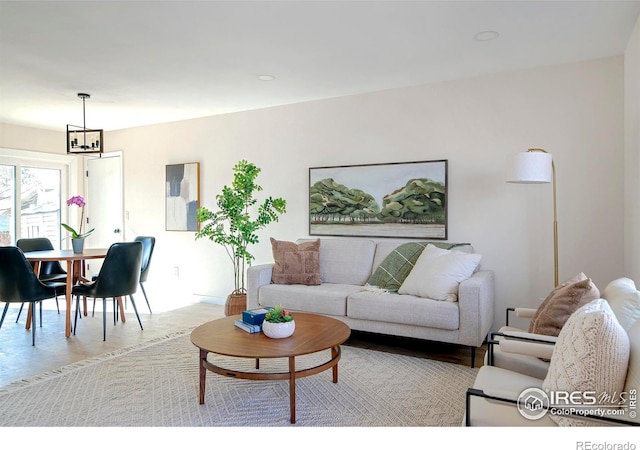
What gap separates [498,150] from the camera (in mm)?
3932

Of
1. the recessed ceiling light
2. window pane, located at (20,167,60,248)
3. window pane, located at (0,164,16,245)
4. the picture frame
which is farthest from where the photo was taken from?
Answer: window pane, located at (20,167,60,248)

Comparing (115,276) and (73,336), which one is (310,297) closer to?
(115,276)

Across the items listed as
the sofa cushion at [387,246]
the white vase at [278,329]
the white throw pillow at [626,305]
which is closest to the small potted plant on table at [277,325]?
the white vase at [278,329]

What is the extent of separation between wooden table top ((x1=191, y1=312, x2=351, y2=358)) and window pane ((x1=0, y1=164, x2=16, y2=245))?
474cm

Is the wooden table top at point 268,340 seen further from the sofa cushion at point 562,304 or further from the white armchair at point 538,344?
the sofa cushion at point 562,304

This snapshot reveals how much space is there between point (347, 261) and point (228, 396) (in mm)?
1942

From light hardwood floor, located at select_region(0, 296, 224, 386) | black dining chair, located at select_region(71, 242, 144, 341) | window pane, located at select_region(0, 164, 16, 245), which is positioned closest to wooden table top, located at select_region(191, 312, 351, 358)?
light hardwood floor, located at select_region(0, 296, 224, 386)

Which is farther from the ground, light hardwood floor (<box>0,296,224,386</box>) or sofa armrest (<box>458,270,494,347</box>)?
sofa armrest (<box>458,270,494,347</box>)

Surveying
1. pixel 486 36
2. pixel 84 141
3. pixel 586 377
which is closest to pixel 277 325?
pixel 586 377

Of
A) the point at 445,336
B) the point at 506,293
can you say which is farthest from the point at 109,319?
the point at 506,293

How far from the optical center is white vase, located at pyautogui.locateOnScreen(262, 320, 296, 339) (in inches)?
102

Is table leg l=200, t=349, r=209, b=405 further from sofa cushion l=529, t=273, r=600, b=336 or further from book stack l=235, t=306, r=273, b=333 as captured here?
sofa cushion l=529, t=273, r=600, b=336

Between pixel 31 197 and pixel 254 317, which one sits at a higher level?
pixel 31 197

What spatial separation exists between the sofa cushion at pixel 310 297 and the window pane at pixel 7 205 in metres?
4.21
